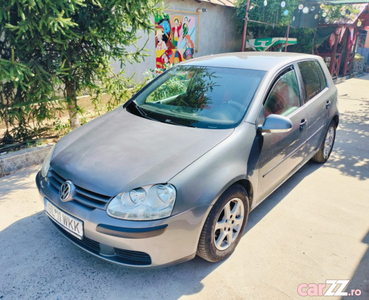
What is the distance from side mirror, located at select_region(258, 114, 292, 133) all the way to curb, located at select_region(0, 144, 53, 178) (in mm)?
3276

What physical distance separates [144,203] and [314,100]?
8.85 ft

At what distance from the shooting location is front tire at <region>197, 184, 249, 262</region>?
87.7 inches

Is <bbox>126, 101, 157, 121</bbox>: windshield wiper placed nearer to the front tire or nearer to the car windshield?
the car windshield

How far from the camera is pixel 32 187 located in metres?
3.72

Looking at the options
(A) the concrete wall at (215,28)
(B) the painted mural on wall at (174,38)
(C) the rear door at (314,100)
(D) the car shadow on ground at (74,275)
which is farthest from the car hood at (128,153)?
(A) the concrete wall at (215,28)

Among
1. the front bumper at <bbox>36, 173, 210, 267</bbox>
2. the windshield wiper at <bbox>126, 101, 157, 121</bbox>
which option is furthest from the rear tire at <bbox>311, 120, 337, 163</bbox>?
the front bumper at <bbox>36, 173, 210, 267</bbox>

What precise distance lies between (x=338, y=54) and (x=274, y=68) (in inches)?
518

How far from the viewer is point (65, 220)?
2230mm

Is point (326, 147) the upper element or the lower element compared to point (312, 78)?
lower

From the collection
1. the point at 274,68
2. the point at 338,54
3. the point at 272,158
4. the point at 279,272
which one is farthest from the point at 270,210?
the point at 338,54

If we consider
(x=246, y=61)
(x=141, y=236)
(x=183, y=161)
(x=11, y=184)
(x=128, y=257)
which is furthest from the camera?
(x=11, y=184)

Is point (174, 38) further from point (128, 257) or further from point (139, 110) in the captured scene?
point (128, 257)

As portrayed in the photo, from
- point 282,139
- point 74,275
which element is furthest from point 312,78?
point 74,275

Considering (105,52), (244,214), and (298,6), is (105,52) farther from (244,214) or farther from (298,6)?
(298,6)
